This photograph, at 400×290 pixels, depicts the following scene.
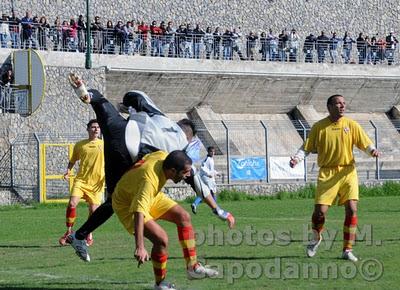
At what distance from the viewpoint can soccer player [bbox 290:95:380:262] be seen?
1439 cm

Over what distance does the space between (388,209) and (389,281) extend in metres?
15.6

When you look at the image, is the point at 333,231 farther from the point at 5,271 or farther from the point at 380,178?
the point at 380,178

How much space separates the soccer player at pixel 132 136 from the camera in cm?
1180

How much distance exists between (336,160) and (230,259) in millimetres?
2007

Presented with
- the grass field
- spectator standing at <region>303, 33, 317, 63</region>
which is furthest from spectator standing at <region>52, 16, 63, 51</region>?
the grass field

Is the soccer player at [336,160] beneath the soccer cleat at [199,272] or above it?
above

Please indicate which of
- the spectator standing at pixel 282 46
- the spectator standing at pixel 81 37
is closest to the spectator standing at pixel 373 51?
the spectator standing at pixel 282 46

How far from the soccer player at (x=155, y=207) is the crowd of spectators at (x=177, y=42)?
30.4 metres

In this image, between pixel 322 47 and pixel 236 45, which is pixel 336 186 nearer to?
pixel 236 45

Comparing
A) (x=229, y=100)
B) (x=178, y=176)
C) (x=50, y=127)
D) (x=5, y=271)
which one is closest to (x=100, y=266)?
(x=5, y=271)

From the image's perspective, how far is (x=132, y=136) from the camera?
11.8 meters

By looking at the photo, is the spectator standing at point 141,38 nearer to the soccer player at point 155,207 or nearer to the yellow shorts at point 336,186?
the yellow shorts at point 336,186

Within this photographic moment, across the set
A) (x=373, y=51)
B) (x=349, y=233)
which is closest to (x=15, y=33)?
(x=373, y=51)

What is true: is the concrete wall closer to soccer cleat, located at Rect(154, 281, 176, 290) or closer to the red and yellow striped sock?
the red and yellow striped sock
